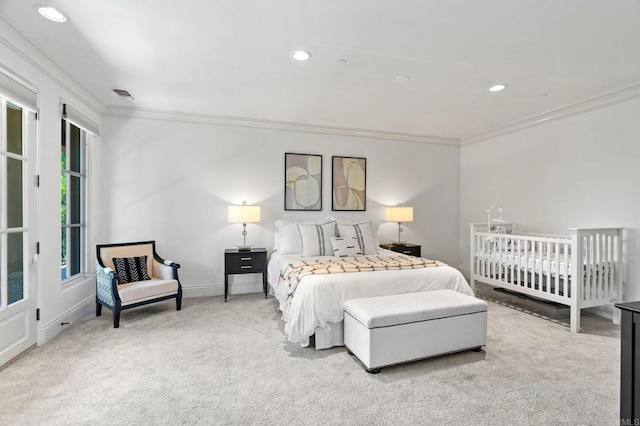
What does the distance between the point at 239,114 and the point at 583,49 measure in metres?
3.73

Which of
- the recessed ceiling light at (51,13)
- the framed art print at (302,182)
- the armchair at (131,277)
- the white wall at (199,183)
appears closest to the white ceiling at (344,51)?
the recessed ceiling light at (51,13)

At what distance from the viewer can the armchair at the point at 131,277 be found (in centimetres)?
327

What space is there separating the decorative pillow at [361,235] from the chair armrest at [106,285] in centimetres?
264

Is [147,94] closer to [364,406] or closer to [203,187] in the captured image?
[203,187]

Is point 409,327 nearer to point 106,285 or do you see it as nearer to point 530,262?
point 530,262

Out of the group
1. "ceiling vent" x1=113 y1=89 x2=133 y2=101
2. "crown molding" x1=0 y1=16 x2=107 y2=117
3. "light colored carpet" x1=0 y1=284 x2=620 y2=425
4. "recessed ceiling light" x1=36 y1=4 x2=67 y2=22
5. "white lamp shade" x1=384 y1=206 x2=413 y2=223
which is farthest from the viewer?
"white lamp shade" x1=384 y1=206 x2=413 y2=223

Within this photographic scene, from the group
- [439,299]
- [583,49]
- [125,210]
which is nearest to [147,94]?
[125,210]

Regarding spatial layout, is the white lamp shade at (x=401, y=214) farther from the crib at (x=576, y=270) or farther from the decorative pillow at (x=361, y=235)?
the crib at (x=576, y=270)

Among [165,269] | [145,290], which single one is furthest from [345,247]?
[145,290]

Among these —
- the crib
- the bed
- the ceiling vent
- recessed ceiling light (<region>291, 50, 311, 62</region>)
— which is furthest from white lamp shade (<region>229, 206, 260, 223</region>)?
the crib

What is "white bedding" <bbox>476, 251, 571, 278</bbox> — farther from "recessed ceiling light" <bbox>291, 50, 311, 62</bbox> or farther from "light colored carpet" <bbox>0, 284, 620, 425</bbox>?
"recessed ceiling light" <bbox>291, 50, 311, 62</bbox>

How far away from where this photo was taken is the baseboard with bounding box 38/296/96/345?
9.33 feet

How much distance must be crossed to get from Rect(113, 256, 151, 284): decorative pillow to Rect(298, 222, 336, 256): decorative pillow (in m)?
1.93

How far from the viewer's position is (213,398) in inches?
79.7
